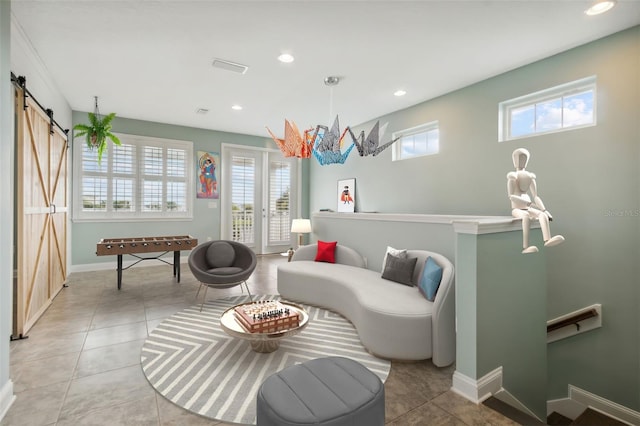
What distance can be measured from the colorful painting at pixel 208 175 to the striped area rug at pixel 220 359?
385 cm

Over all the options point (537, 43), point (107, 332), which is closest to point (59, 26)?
point (107, 332)

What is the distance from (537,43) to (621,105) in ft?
3.31

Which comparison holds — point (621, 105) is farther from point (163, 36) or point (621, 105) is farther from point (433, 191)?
point (163, 36)

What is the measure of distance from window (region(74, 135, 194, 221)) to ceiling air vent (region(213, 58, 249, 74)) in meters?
3.33

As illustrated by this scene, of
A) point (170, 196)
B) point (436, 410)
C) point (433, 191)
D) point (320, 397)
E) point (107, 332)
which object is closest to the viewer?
point (320, 397)

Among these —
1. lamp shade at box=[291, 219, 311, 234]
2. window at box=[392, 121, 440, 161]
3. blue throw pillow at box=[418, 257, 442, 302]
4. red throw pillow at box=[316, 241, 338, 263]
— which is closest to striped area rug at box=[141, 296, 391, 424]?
blue throw pillow at box=[418, 257, 442, 302]

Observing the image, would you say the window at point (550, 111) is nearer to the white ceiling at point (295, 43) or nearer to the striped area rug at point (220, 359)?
the white ceiling at point (295, 43)

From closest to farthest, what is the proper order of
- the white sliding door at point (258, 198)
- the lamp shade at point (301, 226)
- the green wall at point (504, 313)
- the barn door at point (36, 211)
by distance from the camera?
1. the green wall at point (504, 313)
2. the barn door at point (36, 211)
3. the lamp shade at point (301, 226)
4. the white sliding door at point (258, 198)

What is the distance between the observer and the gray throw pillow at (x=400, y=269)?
3.17 meters

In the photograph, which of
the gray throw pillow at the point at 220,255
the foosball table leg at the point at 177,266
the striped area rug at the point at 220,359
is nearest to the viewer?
the striped area rug at the point at 220,359

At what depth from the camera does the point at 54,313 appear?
140 inches

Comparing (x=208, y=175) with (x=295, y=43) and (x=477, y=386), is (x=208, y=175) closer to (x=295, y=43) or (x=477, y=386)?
(x=295, y=43)

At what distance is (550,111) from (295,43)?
3.11 metres

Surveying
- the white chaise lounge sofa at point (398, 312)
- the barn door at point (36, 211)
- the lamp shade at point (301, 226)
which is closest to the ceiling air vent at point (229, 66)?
the barn door at point (36, 211)
